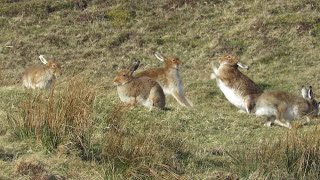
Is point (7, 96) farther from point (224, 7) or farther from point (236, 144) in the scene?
point (224, 7)

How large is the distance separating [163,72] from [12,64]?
24.2ft

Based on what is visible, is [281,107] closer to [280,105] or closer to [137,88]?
[280,105]

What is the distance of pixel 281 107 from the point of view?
1281 centimetres

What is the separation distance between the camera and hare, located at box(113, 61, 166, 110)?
12.1m

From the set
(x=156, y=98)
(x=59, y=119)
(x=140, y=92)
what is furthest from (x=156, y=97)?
(x=59, y=119)

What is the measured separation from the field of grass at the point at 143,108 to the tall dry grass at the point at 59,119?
0.01 m

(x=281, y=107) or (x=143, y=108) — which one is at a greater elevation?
(x=143, y=108)

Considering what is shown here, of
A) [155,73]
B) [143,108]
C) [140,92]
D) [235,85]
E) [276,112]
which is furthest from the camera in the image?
[155,73]

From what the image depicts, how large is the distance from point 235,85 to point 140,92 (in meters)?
2.92

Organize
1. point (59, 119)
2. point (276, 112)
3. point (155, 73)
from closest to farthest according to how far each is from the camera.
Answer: point (59, 119)
point (276, 112)
point (155, 73)

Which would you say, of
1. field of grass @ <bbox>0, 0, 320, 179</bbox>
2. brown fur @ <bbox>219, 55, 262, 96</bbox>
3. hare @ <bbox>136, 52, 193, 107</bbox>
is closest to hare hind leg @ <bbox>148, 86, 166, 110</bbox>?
field of grass @ <bbox>0, 0, 320, 179</bbox>

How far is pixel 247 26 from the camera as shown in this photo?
23312 millimetres

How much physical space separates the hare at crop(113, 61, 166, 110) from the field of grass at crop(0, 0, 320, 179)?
1.12 feet

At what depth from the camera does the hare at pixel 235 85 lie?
13828mm
